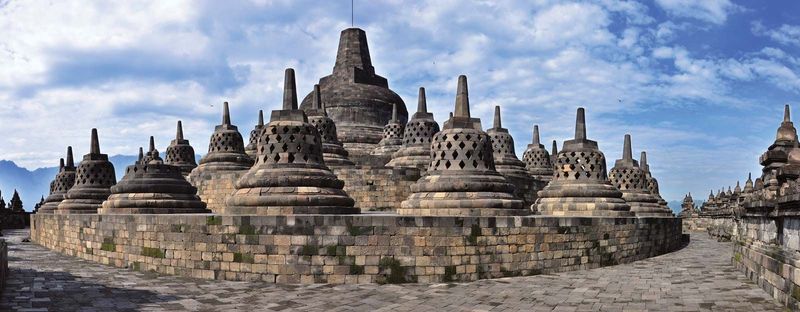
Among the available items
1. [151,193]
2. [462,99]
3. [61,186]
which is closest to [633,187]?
[462,99]

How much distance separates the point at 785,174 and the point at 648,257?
751cm

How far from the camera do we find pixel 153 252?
38.7 ft

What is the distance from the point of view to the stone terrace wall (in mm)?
10133

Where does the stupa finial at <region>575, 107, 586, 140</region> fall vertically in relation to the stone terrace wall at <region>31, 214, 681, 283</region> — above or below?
above

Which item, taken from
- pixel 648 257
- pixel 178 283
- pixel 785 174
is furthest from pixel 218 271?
pixel 648 257

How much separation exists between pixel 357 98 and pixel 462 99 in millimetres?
17118

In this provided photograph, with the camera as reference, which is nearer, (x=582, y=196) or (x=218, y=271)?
(x=218, y=271)

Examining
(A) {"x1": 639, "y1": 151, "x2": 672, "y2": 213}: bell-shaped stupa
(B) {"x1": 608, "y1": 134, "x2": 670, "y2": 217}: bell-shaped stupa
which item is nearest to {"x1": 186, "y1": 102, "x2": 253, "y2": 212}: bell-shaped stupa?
(B) {"x1": 608, "y1": 134, "x2": 670, "y2": 217}: bell-shaped stupa

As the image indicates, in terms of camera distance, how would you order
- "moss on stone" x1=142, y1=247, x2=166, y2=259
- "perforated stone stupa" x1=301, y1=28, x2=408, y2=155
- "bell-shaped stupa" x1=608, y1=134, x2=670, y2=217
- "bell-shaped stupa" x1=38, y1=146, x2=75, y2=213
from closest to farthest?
Answer: "moss on stone" x1=142, y1=247, x2=166, y2=259
"bell-shaped stupa" x1=608, y1=134, x2=670, y2=217
"bell-shaped stupa" x1=38, y1=146, x2=75, y2=213
"perforated stone stupa" x1=301, y1=28, x2=408, y2=155

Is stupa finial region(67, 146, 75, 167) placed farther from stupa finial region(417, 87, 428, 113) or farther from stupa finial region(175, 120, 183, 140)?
stupa finial region(417, 87, 428, 113)

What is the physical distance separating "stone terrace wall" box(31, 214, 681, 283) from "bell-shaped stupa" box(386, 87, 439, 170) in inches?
382

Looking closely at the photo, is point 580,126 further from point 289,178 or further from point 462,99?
point 289,178

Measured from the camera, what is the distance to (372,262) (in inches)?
400

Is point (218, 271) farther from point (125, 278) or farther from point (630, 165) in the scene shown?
point (630, 165)
